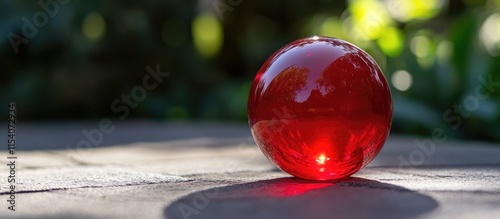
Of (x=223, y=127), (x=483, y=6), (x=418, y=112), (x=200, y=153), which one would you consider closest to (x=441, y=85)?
(x=418, y=112)

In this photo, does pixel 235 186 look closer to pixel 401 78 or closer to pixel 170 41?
pixel 401 78

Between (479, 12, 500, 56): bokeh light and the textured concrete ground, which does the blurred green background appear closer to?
(479, 12, 500, 56): bokeh light

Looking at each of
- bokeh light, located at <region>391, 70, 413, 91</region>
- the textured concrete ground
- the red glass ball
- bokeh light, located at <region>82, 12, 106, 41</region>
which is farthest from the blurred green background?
the red glass ball

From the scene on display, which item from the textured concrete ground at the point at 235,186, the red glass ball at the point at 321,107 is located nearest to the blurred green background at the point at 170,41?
the textured concrete ground at the point at 235,186

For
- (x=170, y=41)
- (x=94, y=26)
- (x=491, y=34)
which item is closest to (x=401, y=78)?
(x=491, y=34)

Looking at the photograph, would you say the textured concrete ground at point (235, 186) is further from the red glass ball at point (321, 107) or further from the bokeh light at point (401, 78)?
the bokeh light at point (401, 78)
